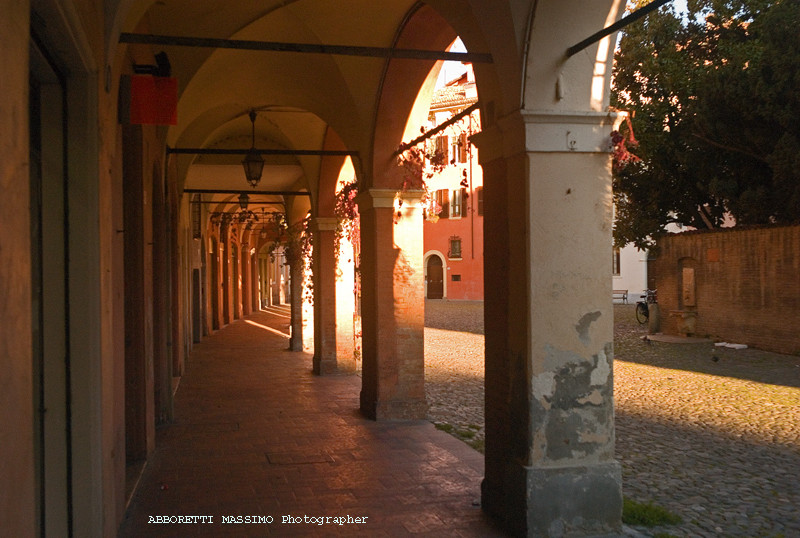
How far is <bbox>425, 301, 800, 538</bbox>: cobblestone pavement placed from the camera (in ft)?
17.1

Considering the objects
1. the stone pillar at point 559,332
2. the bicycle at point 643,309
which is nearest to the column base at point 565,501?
the stone pillar at point 559,332

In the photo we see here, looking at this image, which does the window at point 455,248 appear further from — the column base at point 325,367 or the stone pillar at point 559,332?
the stone pillar at point 559,332

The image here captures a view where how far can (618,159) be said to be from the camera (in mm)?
4820

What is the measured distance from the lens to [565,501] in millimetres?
4492

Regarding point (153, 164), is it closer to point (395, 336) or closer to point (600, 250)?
point (395, 336)

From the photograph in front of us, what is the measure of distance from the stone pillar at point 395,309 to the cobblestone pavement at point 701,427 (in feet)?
1.74

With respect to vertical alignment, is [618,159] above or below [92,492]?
above

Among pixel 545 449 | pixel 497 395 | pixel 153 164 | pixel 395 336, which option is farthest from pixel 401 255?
pixel 545 449

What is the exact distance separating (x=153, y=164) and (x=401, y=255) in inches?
113

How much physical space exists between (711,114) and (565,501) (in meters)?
15.1

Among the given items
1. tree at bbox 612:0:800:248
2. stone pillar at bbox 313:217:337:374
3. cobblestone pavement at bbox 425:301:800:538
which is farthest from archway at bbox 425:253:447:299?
stone pillar at bbox 313:217:337:374

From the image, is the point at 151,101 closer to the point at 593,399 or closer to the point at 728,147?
the point at 593,399

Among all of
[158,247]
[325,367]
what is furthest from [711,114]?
[158,247]

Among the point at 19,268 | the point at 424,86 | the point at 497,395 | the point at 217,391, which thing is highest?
the point at 424,86
